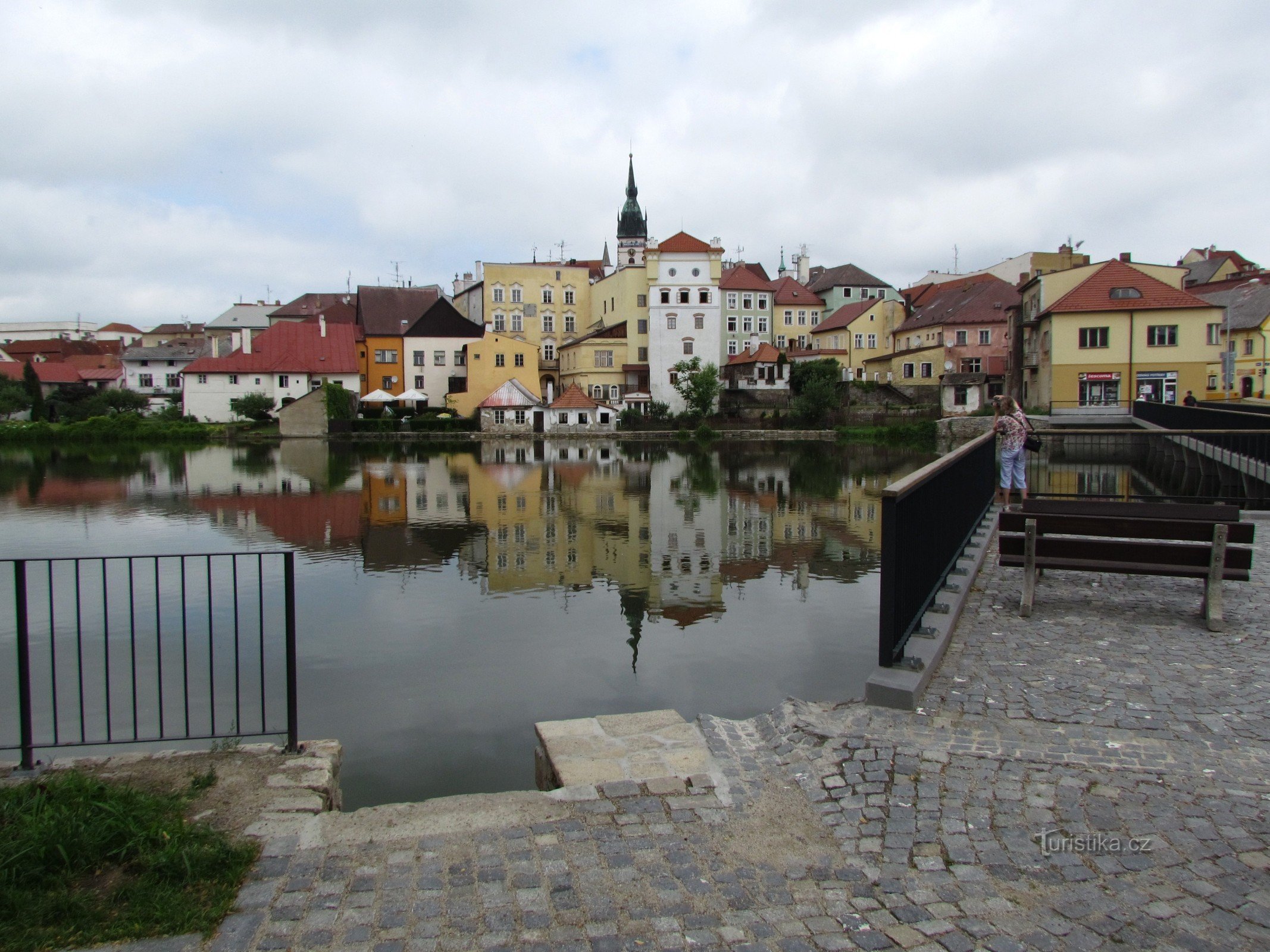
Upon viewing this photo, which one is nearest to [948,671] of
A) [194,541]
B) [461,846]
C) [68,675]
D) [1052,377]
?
[461,846]

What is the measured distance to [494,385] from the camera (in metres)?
72.6

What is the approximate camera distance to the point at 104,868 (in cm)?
376

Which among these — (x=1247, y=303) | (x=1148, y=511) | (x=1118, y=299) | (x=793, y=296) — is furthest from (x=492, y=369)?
(x=1148, y=511)

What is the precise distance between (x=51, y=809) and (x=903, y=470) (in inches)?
1275

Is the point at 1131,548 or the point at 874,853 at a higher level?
the point at 1131,548

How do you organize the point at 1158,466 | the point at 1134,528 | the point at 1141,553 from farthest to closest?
the point at 1158,466 < the point at 1134,528 < the point at 1141,553

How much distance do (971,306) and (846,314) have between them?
12922 mm

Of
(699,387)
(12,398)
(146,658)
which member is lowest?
(146,658)

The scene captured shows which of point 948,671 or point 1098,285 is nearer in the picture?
point 948,671

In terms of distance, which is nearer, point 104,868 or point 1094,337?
point 104,868

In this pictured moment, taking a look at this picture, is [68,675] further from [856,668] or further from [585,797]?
[856,668]

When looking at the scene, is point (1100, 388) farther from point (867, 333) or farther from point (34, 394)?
point (34, 394)

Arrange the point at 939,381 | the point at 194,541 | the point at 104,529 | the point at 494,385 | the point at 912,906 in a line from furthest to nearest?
the point at 494,385 < the point at 939,381 < the point at 104,529 < the point at 194,541 < the point at 912,906

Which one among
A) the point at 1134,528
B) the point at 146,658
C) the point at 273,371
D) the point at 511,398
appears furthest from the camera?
the point at 273,371
